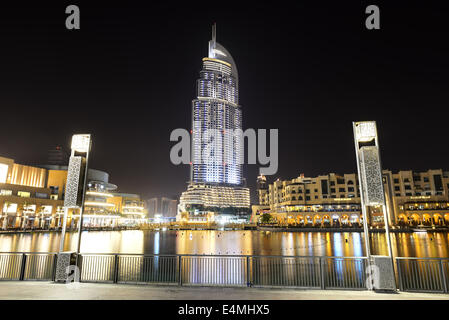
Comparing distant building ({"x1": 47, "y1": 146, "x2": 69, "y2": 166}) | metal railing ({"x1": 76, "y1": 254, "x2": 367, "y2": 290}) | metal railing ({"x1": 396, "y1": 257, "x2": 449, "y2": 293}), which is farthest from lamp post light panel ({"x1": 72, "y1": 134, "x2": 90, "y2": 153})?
distant building ({"x1": 47, "y1": 146, "x2": 69, "y2": 166})

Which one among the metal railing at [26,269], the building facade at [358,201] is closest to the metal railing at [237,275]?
the metal railing at [26,269]

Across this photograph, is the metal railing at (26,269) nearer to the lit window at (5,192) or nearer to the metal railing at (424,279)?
the metal railing at (424,279)

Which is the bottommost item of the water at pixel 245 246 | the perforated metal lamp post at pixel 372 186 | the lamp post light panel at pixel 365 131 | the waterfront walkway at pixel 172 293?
the water at pixel 245 246

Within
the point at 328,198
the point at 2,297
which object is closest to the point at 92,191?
the point at 328,198

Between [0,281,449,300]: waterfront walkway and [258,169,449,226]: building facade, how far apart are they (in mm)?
99024

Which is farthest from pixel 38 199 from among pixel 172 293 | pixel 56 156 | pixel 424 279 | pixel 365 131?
pixel 365 131

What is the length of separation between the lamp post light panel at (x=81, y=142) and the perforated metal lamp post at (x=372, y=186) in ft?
36.2

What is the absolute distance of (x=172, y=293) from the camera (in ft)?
27.4

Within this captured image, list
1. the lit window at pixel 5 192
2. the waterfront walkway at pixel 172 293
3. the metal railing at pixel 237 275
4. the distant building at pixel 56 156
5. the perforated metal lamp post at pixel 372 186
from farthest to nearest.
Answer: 1. the distant building at pixel 56 156
2. the lit window at pixel 5 192
3. the metal railing at pixel 237 275
4. the perforated metal lamp post at pixel 372 186
5. the waterfront walkway at pixel 172 293

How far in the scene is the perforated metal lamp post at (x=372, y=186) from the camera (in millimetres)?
8742

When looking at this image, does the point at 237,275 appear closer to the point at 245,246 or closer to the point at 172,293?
the point at 172,293

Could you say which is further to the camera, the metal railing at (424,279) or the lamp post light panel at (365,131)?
the lamp post light panel at (365,131)

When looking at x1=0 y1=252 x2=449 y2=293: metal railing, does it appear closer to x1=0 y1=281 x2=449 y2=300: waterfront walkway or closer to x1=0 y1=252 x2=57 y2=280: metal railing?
x1=0 y1=252 x2=57 y2=280: metal railing
